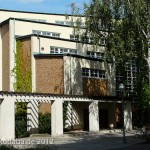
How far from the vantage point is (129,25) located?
29484 millimetres

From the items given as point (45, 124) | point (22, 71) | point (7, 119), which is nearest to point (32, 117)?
point (45, 124)

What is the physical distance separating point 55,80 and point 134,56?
827 cm

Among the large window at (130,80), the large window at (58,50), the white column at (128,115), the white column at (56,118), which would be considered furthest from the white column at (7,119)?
the large window at (130,80)

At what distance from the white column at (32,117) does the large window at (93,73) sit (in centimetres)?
607

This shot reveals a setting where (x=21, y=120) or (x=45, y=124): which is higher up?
(x=21, y=120)

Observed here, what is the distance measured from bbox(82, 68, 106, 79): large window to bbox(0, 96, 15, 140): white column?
11267 mm

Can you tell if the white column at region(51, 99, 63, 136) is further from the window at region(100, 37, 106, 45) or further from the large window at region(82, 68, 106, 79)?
the large window at region(82, 68, 106, 79)

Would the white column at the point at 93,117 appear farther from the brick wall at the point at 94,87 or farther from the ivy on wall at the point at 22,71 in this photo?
the ivy on wall at the point at 22,71

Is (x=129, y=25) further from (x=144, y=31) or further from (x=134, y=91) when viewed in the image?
(x=134, y=91)

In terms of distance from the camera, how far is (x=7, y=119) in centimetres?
2700

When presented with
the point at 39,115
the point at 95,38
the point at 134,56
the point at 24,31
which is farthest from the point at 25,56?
the point at 134,56

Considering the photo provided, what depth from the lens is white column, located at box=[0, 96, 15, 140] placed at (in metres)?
26.6

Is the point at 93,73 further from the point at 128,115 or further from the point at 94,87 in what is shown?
the point at 128,115

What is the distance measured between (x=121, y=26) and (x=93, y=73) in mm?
9476
